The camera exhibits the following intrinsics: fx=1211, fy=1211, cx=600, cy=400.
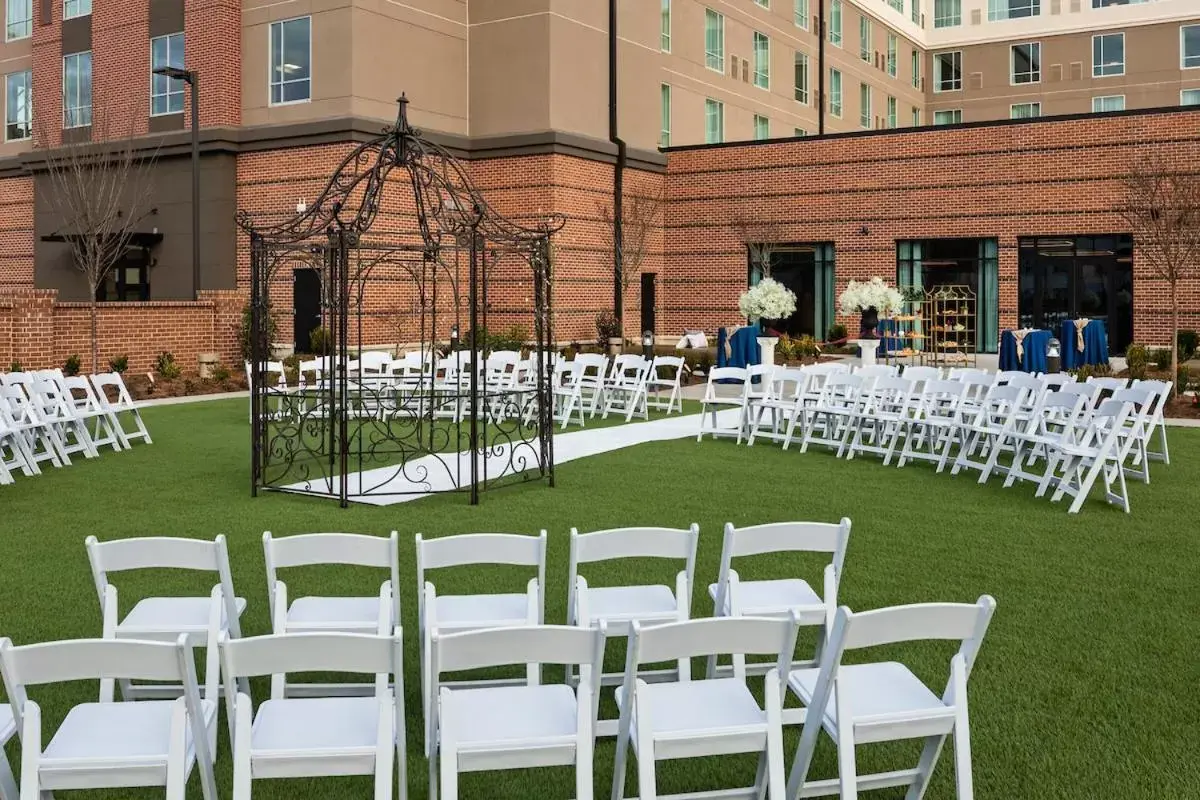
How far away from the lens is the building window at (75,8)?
27.4 m

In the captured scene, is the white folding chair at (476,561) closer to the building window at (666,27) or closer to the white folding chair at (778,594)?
the white folding chair at (778,594)

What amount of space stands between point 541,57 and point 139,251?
380 inches

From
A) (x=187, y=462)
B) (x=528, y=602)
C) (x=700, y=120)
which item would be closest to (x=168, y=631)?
(x=528, y=602)

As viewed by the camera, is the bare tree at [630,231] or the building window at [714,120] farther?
the building window at [714,120]

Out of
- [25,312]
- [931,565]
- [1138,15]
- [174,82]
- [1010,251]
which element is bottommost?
[931,565]

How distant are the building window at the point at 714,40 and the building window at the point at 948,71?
58.4 feet

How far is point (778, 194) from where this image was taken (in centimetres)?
2853

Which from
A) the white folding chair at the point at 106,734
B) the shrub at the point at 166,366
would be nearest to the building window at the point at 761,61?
the shrub at the point at 166,366

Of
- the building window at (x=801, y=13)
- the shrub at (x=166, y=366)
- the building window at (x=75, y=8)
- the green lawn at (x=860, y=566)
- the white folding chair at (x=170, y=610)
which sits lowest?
the green lawn at (x=860, y=566)

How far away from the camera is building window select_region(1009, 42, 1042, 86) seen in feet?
153

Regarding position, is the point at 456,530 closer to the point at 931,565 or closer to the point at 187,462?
the point at 931,565

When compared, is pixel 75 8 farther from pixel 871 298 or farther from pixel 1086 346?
pixel 1086 346

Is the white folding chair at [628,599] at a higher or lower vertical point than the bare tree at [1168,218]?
lower

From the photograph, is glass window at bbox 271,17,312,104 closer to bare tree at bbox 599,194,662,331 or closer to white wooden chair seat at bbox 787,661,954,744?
bare tree at bbox 599,194,662,331
